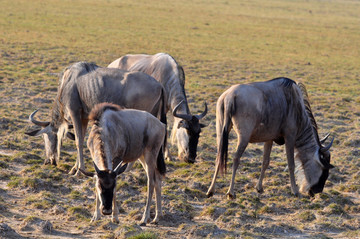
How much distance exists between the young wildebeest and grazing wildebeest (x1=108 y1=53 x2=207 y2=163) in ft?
6.99

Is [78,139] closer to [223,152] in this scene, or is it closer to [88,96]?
[88,96]

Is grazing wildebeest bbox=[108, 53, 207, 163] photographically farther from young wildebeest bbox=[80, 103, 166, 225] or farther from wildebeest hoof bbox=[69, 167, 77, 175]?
young wildebeest bbox=[80, 103, 166, 225]

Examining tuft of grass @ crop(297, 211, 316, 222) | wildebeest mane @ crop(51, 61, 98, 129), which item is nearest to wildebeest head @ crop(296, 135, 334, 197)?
tuft of grass @ crop(297, 211, 316, 222)

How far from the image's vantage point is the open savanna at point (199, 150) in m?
7.07

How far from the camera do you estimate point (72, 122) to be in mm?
9195

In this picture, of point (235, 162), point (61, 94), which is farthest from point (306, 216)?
point (61, 94)

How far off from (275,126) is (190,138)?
177cm

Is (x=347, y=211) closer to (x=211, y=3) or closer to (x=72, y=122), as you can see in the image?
(x=72, y=122)

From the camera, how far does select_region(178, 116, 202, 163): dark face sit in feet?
31.7

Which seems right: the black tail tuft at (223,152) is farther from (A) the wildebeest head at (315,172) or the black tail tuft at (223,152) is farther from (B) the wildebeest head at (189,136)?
(A) the wildebeest head at (315,172)

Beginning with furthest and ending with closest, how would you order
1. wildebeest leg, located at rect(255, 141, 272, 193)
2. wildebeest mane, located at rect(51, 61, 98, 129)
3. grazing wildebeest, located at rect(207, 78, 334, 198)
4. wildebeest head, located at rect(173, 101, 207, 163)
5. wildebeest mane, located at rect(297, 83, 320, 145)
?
wildebeest head, located at rect(173, 101, 207, 163)
wildebeest mane, located at rect(51, 61, 98, 129)
wildebeest mane, located at rect(297, 83, 320, 145)
wildebeest leg, located at rect(255, 141, 272, 193)
grazing wildebeest, located at rect(207, 78, 334, 198)

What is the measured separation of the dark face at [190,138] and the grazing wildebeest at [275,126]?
3.64 feet

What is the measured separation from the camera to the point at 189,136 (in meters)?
9.73

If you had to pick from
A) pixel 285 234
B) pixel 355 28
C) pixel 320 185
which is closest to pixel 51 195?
pixel 285 234
